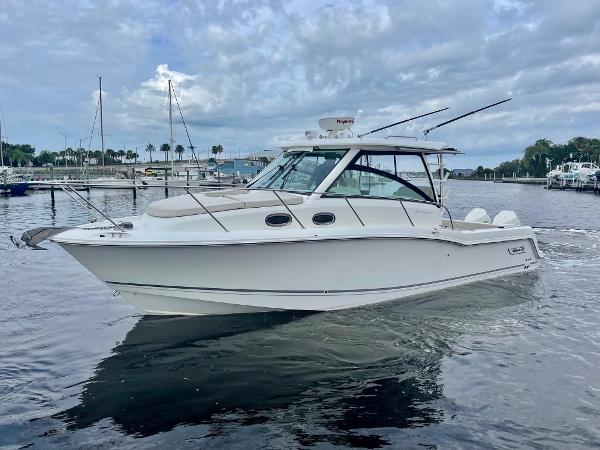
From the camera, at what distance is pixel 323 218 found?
7.79m

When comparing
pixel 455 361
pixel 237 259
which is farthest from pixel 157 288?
pixel 455 361

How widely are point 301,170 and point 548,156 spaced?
5118 inches

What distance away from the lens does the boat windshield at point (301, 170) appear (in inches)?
332

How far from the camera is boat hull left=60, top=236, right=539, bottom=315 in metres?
6.88

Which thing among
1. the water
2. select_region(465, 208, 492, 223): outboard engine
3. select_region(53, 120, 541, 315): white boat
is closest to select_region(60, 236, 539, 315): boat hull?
select_region(53, 120, 541, 315): white boat

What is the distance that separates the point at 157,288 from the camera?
7.09m

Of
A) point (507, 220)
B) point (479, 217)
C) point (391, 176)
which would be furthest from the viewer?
point (479, 217)

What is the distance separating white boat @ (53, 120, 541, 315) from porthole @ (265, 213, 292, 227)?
0.05ft

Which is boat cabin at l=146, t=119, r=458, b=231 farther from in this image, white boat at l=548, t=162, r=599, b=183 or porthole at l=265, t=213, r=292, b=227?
white boat at l=548, t=162, r=599, b=183

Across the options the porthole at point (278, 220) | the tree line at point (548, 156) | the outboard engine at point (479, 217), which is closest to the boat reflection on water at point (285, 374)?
the porthole at point (278, 220)

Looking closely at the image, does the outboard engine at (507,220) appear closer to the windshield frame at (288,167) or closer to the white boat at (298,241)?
the white boat at (298,241)

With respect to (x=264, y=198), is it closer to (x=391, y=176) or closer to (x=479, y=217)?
(x=391, y=176)

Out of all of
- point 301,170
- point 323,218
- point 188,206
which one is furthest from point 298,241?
point 301,170

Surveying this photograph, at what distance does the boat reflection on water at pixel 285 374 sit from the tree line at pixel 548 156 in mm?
117592
